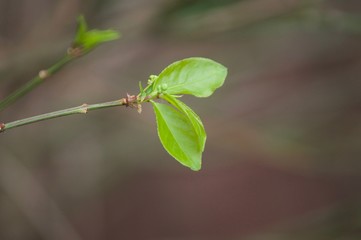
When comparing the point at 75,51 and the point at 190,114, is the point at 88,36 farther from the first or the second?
the point at 190,114

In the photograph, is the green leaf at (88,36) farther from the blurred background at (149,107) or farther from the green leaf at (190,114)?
the blurred background at (149,107)

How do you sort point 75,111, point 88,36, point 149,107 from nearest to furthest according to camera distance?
point 75,111 < point 88,36 < point 149,107

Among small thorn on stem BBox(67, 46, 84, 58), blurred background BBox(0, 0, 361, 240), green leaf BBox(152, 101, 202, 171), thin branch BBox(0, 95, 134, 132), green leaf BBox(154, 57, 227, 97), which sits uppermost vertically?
blurred background BBox(0, 0, 361, 240)

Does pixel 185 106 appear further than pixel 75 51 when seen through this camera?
No

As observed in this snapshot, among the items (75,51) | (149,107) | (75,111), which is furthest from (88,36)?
(149,107)

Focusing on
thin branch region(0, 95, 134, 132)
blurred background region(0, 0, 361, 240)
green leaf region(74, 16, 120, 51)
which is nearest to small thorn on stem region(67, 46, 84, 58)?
green leaf region(74, 16, 120, 51)

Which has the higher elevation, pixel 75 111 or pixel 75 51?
pixel 75 51

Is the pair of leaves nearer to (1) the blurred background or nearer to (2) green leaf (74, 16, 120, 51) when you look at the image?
(2) green leaf (74, 16, 120, 51)
